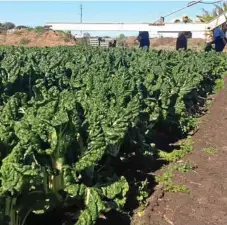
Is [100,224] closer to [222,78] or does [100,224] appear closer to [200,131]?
[200,131]

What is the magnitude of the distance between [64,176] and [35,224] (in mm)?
567

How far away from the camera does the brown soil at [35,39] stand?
51219 mm

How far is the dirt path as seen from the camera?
4.64 meters

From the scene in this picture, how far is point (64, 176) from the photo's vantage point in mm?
3996

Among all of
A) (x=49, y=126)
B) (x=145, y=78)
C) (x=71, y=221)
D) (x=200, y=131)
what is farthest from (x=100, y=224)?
(x=200, y=131)

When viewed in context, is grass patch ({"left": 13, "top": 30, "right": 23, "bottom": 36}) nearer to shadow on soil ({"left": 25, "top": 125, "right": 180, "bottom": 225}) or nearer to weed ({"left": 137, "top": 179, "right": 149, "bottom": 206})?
shadow on soil ({"left": 25, "top": 125, "right": 180, "bottom": 225})

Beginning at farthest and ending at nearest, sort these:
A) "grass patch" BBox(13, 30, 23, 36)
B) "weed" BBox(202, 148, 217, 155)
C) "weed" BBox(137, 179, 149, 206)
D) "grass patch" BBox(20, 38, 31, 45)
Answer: "grass patch" BBox(13, 30, 23, 36) < "grass patch" BBox(20, 38, 31, 45) < "weed" BBox(202, 148, 217, 155) < "weed" BBox(137, 179, 149, 206)

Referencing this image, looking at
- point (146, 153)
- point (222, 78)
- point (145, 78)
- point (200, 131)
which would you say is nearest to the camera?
point (146, 153)

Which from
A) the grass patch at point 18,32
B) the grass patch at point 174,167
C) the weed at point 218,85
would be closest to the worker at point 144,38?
the weed at point 218,85

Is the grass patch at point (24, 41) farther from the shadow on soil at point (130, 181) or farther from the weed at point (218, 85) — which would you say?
the shadow on soil at point (130, 181)

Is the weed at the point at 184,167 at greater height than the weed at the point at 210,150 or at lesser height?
greater

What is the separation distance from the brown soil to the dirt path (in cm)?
4384

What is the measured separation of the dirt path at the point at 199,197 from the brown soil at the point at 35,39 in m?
43.8

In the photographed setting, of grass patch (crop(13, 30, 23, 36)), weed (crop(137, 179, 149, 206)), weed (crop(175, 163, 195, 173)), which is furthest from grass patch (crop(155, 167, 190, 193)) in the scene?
grass patch (crop(13, 30, 23, 36))
